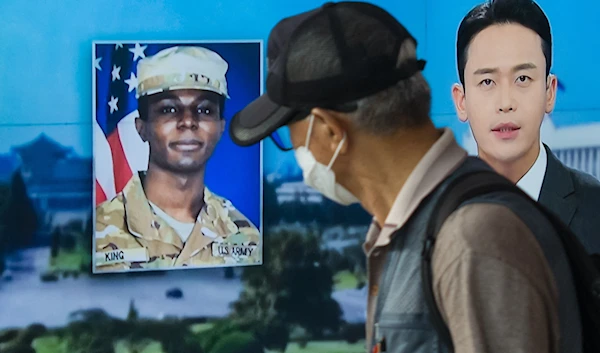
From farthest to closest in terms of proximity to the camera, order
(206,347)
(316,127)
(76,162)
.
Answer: (206,347)
(76,162)
(316,127)

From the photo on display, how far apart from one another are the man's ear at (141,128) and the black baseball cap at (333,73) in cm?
181

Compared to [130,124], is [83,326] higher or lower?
lower

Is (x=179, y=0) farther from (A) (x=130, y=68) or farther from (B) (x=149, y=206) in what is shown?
(B) (x=149, y=206)

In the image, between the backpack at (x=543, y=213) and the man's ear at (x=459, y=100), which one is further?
the man's ear at (x=459, y=100)

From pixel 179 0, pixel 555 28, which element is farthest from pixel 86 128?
pixel 555 28

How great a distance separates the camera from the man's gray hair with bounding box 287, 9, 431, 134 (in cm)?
144

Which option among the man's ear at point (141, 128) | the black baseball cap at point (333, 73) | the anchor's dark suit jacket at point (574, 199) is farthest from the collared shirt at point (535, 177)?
the black baseball cap at point (333, 73)

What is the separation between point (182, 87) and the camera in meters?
3.34

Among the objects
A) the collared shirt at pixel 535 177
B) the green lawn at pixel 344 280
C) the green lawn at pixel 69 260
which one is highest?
the collared shirt at pixel 535 177

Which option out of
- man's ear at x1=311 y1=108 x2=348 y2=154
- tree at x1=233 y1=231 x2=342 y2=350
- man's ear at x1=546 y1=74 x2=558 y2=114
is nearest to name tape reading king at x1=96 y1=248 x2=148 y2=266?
tree at x1=233 y1=231 x2=342 y2=350

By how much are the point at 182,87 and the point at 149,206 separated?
1.58 feet

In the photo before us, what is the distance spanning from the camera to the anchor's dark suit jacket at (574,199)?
308cm

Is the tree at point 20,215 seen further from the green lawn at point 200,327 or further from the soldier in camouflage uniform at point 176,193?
the green lawn at point 200,327

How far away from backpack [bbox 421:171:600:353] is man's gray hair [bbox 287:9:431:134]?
0.49 feet
